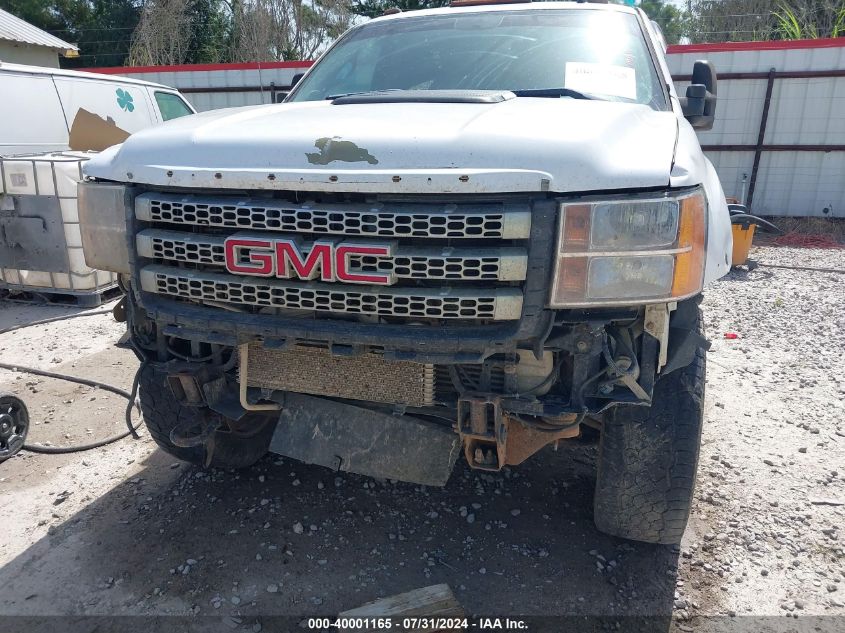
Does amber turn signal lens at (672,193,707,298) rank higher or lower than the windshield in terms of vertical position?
lower

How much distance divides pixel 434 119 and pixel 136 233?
1.09 metres

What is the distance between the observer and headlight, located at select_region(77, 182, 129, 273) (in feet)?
7.66

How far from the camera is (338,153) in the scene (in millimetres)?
2035

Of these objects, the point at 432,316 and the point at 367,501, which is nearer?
the point at 432,316

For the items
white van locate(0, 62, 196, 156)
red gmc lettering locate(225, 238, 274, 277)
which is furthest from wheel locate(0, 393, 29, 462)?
white van locate(0, 62, 196, 156)

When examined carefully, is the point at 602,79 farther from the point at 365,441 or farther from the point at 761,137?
the point at 761,137

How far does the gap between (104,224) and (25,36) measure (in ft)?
61.3

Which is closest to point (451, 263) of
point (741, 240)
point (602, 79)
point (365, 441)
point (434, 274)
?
point (434, 274)

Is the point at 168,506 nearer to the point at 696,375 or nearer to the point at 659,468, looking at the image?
the point at 659,468

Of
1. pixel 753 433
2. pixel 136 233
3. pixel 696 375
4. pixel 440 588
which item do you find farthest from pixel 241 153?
pixel 753 433

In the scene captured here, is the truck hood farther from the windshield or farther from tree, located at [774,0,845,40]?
tree, located at [774,0,845,40]

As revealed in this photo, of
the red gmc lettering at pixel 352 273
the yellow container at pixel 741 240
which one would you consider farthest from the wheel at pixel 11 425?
the yellow container at pixel 741 240

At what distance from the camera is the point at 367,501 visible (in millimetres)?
3072

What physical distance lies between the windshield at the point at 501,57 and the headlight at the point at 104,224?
133 cm
